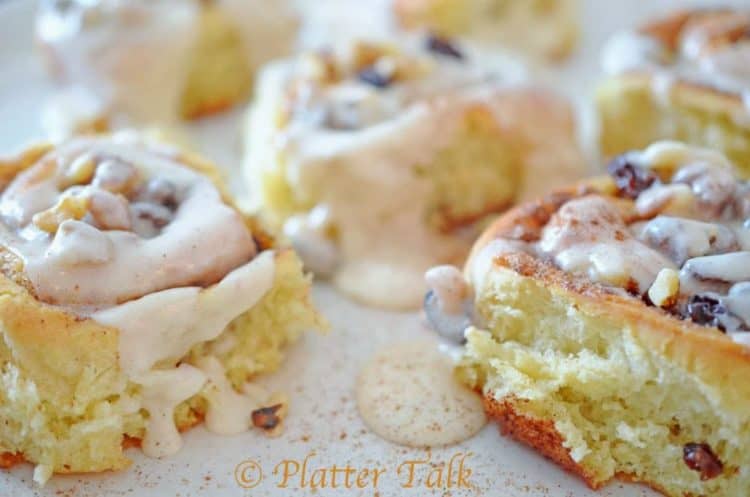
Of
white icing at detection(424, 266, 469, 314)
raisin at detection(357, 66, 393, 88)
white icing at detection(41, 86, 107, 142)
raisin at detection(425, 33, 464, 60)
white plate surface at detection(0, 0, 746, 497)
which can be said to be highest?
raisin at detection(425, 33, 464, 60)

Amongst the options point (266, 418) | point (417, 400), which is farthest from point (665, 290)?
point (266, 418)

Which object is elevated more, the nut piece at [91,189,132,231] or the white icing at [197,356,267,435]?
the nut piece at [91,189,132,231]

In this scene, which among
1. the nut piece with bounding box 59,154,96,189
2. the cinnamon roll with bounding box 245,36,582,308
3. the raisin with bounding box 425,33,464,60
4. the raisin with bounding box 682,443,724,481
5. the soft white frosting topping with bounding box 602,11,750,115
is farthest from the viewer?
the raisin with bounding box 425,33,464,60

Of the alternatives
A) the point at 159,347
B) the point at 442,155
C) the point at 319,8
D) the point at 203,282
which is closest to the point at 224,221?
the point at 203,282

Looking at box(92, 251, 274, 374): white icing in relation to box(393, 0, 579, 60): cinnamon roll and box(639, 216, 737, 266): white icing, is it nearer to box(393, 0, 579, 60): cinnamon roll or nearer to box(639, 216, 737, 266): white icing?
box(639, 216, 737, 266): white icing

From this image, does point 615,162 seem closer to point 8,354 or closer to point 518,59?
point 518,59

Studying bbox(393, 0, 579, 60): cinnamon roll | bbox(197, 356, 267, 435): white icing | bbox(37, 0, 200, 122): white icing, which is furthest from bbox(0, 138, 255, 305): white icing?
bbox(393, 0, 579, 60): cinnamon roll

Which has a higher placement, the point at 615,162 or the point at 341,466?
the point at 615,162
